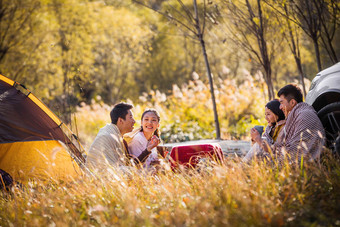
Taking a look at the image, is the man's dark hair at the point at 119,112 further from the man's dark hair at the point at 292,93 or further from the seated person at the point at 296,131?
the man's dark hair at the point at 292,93

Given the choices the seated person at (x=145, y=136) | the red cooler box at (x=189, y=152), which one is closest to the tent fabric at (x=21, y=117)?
the seated person at (x=145, y=136)

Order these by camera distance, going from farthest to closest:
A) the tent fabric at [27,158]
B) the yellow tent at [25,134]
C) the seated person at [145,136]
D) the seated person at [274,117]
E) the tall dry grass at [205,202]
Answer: the tent fabric at [27,158], the yellow tent at [25,134], the seated person at [145,136], the seated person at [274,117], the tall dry grass at [205,202]

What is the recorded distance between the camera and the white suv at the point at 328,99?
4.31 metres

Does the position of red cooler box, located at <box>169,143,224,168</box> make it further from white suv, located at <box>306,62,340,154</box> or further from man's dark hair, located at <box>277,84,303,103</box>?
white suv, located at <box>306,62,340,154</box>

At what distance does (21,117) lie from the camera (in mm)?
6191

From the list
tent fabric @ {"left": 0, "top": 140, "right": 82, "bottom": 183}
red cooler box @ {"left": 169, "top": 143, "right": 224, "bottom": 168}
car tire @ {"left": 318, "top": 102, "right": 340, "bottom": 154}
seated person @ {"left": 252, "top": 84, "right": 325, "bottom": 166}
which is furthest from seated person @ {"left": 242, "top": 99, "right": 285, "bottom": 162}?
tent fabric @ {"left": 0, "top": 140, "right": 82, "bottom": 183}

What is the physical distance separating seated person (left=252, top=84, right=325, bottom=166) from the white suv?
0.66ft

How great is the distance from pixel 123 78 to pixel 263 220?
73.8 ft

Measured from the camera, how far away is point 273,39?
29.4 ft

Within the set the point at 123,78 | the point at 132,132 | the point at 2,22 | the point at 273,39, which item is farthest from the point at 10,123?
the point at 123,78

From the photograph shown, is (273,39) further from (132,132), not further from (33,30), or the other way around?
(33,30)

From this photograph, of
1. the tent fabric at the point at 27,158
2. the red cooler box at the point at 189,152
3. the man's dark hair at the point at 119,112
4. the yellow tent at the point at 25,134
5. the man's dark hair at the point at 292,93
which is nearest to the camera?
the man's dark hair at the point at 292,93

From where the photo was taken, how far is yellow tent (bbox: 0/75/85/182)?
614 cm

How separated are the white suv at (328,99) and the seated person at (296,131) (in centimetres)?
20
